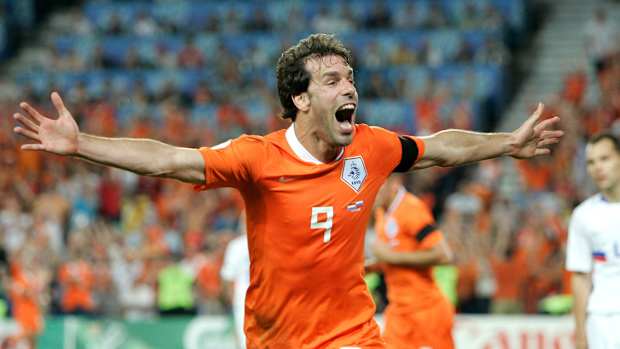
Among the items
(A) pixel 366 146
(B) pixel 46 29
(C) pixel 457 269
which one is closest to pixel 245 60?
(B) pixel 46 29

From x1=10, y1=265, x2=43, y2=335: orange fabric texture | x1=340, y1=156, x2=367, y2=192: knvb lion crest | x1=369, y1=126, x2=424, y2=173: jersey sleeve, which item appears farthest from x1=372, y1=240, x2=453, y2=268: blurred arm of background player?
x1=10, y1=265, x2=43, y2=335: orange fabric texture

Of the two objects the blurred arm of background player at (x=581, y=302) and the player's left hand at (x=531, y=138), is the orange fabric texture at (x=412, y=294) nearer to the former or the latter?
the blurred arm of background player at (x=581, y=302)

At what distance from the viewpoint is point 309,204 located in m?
6.00

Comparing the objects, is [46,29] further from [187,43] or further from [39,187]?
[39,187]

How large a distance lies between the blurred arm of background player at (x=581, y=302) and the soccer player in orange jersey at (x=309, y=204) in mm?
2072

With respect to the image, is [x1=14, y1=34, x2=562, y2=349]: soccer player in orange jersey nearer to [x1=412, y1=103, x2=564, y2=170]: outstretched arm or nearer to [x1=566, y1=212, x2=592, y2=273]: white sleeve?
[x1=412, y1=103, x2=564, y2=170]: outstretched arm

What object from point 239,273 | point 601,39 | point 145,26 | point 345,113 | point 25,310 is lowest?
point 25,310

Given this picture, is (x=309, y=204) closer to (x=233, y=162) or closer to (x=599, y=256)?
(x=233, y=162)

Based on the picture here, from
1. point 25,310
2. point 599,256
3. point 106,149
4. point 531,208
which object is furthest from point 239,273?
point 106,149

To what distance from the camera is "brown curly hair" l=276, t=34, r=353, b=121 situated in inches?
242

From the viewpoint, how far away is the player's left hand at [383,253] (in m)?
8.83

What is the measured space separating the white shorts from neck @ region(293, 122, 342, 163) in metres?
2.57

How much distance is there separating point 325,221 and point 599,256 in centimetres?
258

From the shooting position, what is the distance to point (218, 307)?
1536cm
